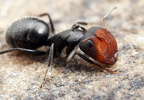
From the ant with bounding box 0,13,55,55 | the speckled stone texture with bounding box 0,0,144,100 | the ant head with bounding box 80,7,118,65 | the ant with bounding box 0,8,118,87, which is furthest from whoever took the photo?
the ant with bounding box 0,13,55,55

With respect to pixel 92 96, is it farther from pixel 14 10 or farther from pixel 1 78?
pixel 14 10

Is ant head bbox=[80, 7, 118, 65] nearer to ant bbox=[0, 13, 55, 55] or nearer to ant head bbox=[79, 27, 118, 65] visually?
ant head bbox=[79, 27, 118, 65]

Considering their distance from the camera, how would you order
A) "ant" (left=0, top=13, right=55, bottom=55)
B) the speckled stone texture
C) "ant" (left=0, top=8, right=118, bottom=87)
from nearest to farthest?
the speckled stone texture < "ant" (left=0, top=8, right=118, bottom=87) < "ant" (left=0, top=13, right=55, bottom=55)

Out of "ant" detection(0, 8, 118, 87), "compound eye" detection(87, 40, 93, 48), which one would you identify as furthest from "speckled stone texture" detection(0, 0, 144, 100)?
"compound eye" detection(87, 40, 93, 48)

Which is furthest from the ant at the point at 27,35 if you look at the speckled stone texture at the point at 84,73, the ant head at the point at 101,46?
the ant head at the point at 101,46

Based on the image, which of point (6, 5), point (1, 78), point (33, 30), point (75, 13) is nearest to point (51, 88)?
point (1, 78)

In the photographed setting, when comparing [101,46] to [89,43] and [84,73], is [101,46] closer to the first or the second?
[89,43]

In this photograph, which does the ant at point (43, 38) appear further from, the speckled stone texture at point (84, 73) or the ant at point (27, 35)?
the speckled stone texture at point (84, 73)

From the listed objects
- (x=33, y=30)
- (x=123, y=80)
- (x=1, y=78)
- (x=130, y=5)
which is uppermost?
(x=130, y=5)
